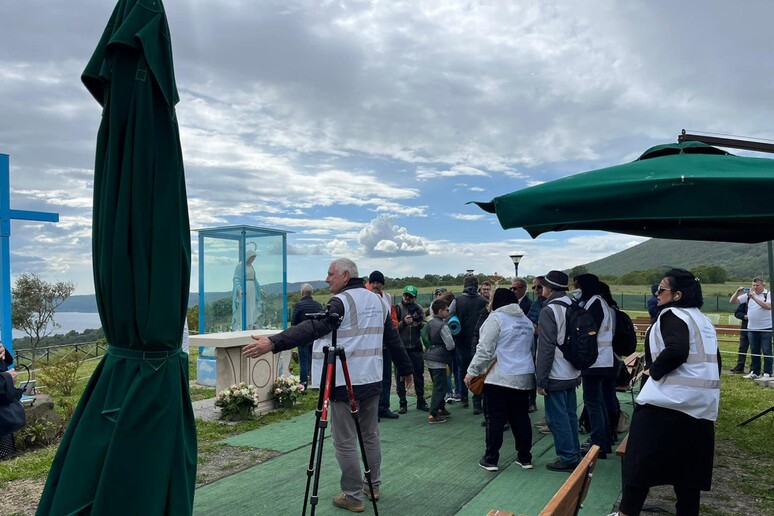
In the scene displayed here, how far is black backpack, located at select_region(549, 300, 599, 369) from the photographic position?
5418 millimetres

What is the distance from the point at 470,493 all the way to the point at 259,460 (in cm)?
227

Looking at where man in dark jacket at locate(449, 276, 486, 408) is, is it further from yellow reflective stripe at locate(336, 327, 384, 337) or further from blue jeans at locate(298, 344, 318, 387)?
yellow reflective stripe at locate(336, 327, 384, 337)

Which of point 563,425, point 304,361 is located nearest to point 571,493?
point 563,425

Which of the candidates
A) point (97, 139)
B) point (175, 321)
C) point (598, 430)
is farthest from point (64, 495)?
point (598, 430)

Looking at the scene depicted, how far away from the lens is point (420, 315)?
27.8 feet

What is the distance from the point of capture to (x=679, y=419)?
151 inches

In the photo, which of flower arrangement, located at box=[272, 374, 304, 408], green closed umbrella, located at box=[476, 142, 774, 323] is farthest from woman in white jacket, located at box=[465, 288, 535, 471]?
flower arrangement, located at box=[272, 374, 304, 408]

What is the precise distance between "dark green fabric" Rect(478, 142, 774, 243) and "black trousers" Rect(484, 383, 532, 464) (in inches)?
68.8

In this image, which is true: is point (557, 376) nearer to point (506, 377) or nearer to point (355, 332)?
point (506, 377)

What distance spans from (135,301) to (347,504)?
10.4 ft

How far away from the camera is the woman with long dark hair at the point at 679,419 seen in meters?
3.82

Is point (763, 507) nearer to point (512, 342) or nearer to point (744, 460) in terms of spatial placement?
point (744, 460)

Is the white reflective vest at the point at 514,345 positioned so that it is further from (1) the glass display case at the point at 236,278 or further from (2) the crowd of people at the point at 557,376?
(1) the glass display case at the point at 236,278

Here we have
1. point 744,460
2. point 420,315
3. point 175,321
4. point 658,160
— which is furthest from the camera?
point 420,315
